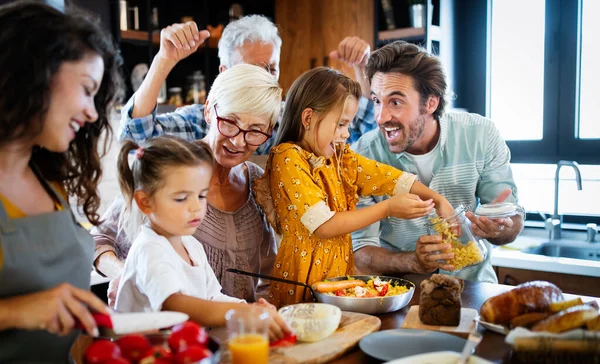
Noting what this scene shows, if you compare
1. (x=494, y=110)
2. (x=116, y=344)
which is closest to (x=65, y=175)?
(x=116, y=344)

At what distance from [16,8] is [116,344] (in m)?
0.64

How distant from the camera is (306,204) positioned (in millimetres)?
1708

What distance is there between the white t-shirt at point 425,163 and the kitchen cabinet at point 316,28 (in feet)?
4.84

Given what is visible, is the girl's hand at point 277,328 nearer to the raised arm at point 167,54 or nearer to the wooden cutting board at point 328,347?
the wooden cutting board at point 328,347

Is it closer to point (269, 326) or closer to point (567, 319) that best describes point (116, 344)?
point (269, 326)

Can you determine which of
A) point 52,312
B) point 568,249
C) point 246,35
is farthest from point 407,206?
point 568,249

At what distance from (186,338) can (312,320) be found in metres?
0.37

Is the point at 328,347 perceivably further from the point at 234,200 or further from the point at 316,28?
the point at 316,28

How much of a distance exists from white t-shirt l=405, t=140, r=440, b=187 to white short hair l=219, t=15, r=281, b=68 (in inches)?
33.5

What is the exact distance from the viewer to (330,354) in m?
1.22

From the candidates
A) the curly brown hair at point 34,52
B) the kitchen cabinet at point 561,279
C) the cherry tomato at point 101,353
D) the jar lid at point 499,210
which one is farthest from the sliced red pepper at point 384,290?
the kitchen cabinet at point 561,279

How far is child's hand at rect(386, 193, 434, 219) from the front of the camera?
1726 millimetres

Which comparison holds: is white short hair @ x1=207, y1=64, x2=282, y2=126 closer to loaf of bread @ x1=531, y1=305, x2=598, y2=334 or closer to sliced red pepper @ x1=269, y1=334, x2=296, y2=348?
sliced red pepper @ x1=269, y1=334, x2=296, y2=348

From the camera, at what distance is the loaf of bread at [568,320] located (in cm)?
111
